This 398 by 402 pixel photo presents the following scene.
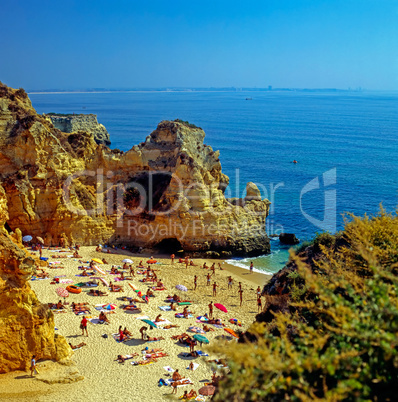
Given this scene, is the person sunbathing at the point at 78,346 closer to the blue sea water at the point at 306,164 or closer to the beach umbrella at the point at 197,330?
the beach umbrella at the point at 197,330

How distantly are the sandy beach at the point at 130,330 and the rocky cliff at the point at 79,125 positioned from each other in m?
51.2

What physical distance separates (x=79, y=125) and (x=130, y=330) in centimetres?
6711

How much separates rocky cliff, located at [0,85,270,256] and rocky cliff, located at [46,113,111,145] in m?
44.5

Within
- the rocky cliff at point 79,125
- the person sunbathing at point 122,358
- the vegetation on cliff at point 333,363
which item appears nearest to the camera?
the vegetation on cliff at point 333,363

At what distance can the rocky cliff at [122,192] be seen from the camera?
27.6m

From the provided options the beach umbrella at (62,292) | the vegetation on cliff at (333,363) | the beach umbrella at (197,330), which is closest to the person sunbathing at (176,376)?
the beach umbrella at (197,330)

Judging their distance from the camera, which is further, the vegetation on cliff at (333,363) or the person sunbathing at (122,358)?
the person sunbathing at (122,358)

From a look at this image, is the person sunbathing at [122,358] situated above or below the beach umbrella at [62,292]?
below

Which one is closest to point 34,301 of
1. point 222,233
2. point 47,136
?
point 47,136

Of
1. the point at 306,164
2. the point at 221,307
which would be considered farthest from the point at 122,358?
the point at 306,164

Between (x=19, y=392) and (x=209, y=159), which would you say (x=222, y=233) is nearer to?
(x=209, y=159)

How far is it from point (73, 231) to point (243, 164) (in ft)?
127

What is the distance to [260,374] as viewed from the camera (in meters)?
6.94

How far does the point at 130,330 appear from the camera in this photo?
63.4ft
